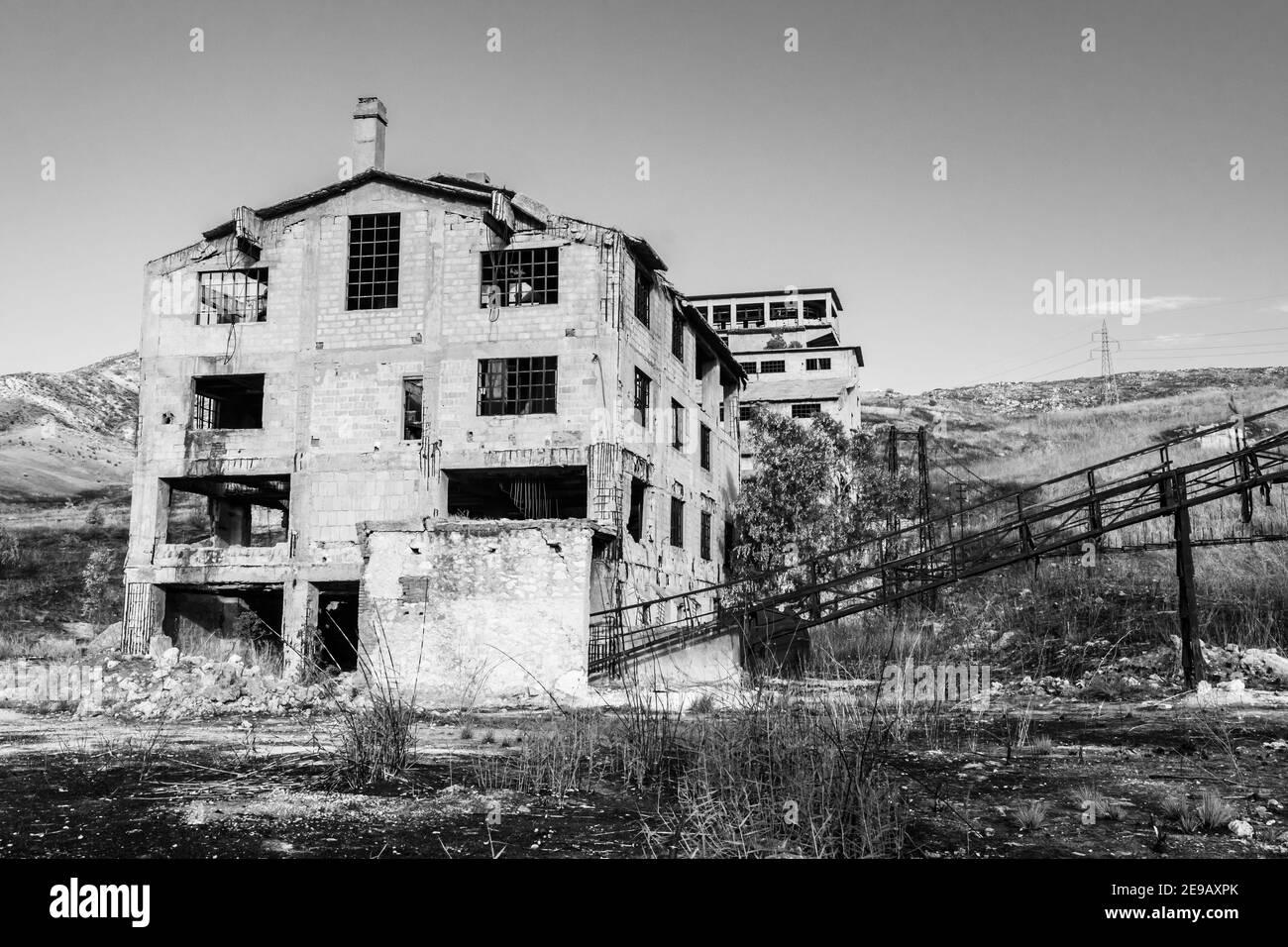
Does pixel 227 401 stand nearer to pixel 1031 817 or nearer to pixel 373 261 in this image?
pixel 373 261

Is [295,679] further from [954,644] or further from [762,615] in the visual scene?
[954,644]

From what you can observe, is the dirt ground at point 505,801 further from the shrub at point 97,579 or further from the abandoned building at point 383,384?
the shrub at point 97,579

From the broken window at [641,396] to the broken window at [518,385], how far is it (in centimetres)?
256

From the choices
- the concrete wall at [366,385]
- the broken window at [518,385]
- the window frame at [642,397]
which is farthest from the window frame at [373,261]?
the window frame at [642,397]

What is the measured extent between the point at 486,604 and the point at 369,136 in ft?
49.7

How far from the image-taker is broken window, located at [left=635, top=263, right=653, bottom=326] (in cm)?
2662

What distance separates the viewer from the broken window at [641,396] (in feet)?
86.5

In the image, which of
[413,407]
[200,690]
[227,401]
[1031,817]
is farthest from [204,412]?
[1031,817]

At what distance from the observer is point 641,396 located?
87.9 feet

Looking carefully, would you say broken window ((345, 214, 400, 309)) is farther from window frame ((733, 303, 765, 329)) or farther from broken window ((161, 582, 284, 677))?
window frame ((733, 303, 765, 329))

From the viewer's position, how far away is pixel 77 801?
8.11 meters

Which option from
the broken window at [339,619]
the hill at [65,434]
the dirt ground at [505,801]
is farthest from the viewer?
the hill at [65,434]

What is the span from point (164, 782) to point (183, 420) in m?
19.5

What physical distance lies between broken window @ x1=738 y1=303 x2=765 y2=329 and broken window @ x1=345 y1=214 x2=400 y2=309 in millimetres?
43177
